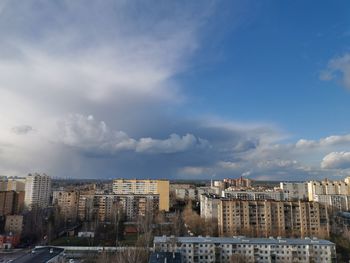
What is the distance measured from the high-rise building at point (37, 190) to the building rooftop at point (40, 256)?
61.9 ft

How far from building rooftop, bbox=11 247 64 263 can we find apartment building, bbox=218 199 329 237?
35.0 feet

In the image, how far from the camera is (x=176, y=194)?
43719 mm

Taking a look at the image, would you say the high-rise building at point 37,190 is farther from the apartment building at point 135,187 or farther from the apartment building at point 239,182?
the apartment building at point 239,182

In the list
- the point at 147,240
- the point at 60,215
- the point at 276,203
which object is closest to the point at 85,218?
the point at 60,215

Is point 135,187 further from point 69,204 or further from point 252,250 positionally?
point 252,250

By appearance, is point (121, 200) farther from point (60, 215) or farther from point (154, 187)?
point (154, 187)

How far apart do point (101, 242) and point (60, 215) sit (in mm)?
8589

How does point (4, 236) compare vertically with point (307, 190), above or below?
below

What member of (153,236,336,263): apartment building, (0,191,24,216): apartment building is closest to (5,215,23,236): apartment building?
(0,191,24,216): apartment building

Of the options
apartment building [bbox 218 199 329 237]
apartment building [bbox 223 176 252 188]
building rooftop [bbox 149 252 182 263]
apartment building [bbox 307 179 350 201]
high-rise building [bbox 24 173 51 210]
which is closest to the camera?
building rooftop [bbox 149 252 182 263]

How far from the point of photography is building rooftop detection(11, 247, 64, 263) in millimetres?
13389

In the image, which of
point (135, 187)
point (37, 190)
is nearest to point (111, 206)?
point (135, 187)

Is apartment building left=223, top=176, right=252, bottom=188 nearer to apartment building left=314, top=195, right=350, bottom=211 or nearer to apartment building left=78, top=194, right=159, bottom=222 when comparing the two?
apartment building left=314, top=195, right=350, bottom=211

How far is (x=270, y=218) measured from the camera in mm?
21734
